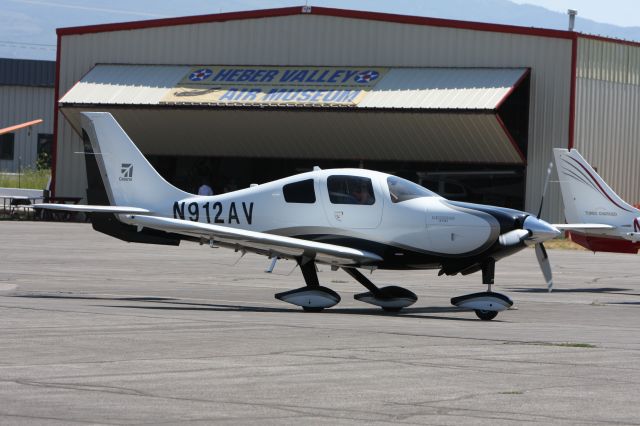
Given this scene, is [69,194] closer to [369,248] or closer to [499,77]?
[499,77]

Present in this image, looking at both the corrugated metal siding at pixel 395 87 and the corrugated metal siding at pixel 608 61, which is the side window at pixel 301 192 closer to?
the corrugated metal siding at pixel 395 87

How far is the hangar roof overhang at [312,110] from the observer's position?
4091 centimetres

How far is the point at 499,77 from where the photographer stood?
40906 millimetres

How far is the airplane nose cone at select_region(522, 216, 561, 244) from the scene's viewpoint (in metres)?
16.3

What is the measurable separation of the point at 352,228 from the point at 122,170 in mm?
4195

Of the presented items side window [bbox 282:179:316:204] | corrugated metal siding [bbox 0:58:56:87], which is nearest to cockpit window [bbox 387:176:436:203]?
side window [bbox 282:179:316:204]

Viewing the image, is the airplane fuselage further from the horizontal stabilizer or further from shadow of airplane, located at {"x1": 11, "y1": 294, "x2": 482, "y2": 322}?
the horizontal stabilizer

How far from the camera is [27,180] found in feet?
217

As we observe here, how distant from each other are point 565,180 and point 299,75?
20523mm

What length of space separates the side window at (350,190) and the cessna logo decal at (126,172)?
355 cm

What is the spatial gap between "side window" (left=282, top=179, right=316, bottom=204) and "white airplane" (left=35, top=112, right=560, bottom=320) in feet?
0.05

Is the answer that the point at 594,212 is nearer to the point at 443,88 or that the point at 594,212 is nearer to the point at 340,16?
the point at 443,88

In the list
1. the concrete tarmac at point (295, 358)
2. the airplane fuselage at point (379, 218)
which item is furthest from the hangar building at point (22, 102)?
the airplane fuselage at point (379, 218)

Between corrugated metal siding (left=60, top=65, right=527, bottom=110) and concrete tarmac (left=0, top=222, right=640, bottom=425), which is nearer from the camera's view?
concrete tarmac (left=0, top=222, right=640, bottom=425)
